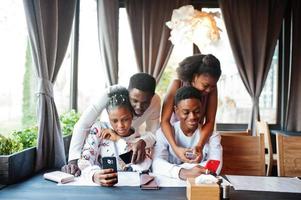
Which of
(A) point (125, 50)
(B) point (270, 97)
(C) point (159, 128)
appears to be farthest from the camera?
(B) point (270, 97)

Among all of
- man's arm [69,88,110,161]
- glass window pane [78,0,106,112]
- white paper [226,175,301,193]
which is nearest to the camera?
white paper [226,175,301,193]

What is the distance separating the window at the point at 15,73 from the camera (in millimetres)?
2297

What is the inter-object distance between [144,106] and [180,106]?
21 cm

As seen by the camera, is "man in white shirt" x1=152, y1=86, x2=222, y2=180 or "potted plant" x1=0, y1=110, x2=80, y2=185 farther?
"man in white shirt" x1=152, y1=86, x2=222, y2=180

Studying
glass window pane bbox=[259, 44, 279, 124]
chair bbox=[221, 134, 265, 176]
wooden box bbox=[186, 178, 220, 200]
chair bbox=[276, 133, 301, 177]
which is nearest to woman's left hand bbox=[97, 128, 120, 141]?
wooden box bbox=[186, 178, 220, 200]

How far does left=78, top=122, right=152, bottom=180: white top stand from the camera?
1780 millimetres

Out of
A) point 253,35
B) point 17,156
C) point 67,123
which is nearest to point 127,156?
point 17,156

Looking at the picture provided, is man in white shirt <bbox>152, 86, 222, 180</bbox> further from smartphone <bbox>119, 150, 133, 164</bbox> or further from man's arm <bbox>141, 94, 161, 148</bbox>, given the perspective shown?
smartphone <bbox>119, 150, 133, 164</bbox>

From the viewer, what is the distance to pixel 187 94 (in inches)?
69.1

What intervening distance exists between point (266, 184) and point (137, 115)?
80 cm

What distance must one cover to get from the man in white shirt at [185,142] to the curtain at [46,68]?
73cm

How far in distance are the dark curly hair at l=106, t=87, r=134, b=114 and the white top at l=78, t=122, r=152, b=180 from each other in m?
0.13

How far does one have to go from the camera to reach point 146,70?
3.83 m

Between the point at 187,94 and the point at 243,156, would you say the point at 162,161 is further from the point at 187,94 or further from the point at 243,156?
the point at 243,156
